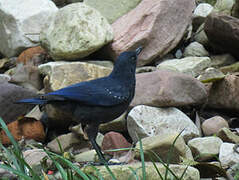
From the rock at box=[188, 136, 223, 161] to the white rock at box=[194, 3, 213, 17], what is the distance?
8.25 feet

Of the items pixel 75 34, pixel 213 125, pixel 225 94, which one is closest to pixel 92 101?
pixel 213 125

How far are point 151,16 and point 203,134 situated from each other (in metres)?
1.61

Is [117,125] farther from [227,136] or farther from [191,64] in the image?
[191,64]

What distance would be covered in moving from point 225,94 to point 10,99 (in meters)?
2.02

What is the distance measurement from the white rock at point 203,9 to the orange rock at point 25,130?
8.21ft

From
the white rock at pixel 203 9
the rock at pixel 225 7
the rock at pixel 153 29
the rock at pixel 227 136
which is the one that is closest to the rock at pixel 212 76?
the rock at pixel 227 136

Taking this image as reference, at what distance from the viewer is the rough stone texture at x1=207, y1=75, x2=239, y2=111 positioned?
156 inches

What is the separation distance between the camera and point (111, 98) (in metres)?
2.97

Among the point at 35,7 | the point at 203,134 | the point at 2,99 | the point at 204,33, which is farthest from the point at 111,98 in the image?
the point at 35,7

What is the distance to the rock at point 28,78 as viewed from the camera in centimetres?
496

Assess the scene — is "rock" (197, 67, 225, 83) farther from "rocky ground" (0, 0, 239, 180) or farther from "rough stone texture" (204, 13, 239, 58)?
"rough stone texture" (204, 13, 239, 58)

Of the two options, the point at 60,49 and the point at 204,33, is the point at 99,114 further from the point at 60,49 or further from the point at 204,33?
the point at 204,33

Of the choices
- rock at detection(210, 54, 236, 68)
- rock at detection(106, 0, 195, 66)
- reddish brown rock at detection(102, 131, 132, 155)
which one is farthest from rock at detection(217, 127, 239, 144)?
rock at detection(106, 0, 195, 66)

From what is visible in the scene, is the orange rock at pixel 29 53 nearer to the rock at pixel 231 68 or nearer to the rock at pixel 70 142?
the rock at pixel 70 142
